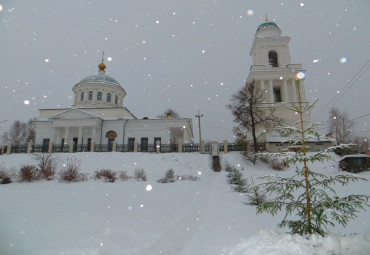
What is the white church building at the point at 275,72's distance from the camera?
101 feet

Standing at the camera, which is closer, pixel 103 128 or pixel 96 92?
pixel 103 128

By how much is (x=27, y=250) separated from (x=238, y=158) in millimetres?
19307

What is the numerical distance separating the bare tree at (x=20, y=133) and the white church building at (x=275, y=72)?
53.6 metres

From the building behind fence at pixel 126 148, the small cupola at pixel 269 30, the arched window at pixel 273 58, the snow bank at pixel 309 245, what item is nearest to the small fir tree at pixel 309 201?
the snow bank at pixel 309 245

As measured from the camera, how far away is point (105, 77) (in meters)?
37.6

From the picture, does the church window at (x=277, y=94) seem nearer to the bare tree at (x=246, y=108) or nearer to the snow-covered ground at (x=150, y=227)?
the bare tree at (x=246, y=108)

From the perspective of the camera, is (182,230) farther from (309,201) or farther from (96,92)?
(96,92)

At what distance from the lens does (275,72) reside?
1248 inches

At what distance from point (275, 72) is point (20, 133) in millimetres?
59764

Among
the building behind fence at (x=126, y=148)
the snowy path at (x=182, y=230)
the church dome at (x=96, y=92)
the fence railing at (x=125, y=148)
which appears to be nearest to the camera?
the snowy path at (x=182, y=230)

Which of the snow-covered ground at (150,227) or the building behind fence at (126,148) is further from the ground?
the building behind fence at (126,148)

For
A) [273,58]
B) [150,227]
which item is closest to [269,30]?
[273,58]

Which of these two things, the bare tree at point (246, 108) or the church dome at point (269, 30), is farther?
the church dome at point (269, 30)

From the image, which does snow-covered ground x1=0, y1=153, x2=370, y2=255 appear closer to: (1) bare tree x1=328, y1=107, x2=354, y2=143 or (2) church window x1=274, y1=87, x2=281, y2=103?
(2) church window x1=274, y1=87, x2=281, y2=103
